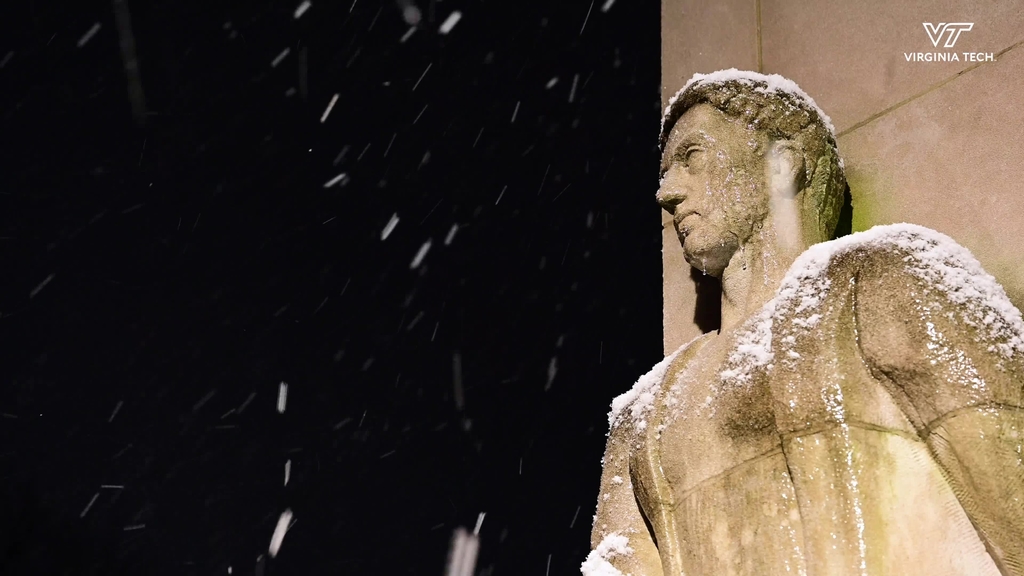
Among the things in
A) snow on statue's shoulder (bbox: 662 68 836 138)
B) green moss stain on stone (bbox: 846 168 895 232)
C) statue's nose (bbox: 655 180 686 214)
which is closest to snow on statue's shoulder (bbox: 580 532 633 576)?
statue's nose (bbox: 655 180 686 214)

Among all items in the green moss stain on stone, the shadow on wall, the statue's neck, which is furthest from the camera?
the shadow on wall

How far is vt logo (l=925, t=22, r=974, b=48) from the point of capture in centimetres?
427

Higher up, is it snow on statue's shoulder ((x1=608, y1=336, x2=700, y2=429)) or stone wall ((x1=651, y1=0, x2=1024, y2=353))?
stone wall ((x1=651, y1=0, x2=1024, y2=353))

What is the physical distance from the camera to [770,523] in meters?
3.57

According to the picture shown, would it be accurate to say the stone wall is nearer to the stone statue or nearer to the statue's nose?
the stone statue

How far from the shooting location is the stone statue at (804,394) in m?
3.18

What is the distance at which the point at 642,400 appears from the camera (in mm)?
4332

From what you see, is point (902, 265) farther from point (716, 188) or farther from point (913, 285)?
point (716, 188)

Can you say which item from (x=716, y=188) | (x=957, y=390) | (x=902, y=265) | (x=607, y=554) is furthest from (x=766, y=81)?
(x=607, y=554)

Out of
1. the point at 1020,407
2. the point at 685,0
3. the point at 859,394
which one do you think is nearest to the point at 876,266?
the point at 859,394

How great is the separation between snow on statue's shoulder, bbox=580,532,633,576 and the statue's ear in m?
1.43

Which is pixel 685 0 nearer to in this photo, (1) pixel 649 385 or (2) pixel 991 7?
(2) pixel 991 7

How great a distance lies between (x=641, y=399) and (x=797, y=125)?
3.90 ft

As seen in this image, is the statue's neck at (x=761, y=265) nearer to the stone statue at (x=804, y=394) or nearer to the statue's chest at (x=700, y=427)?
the stone statue at (x=804, y=394)
